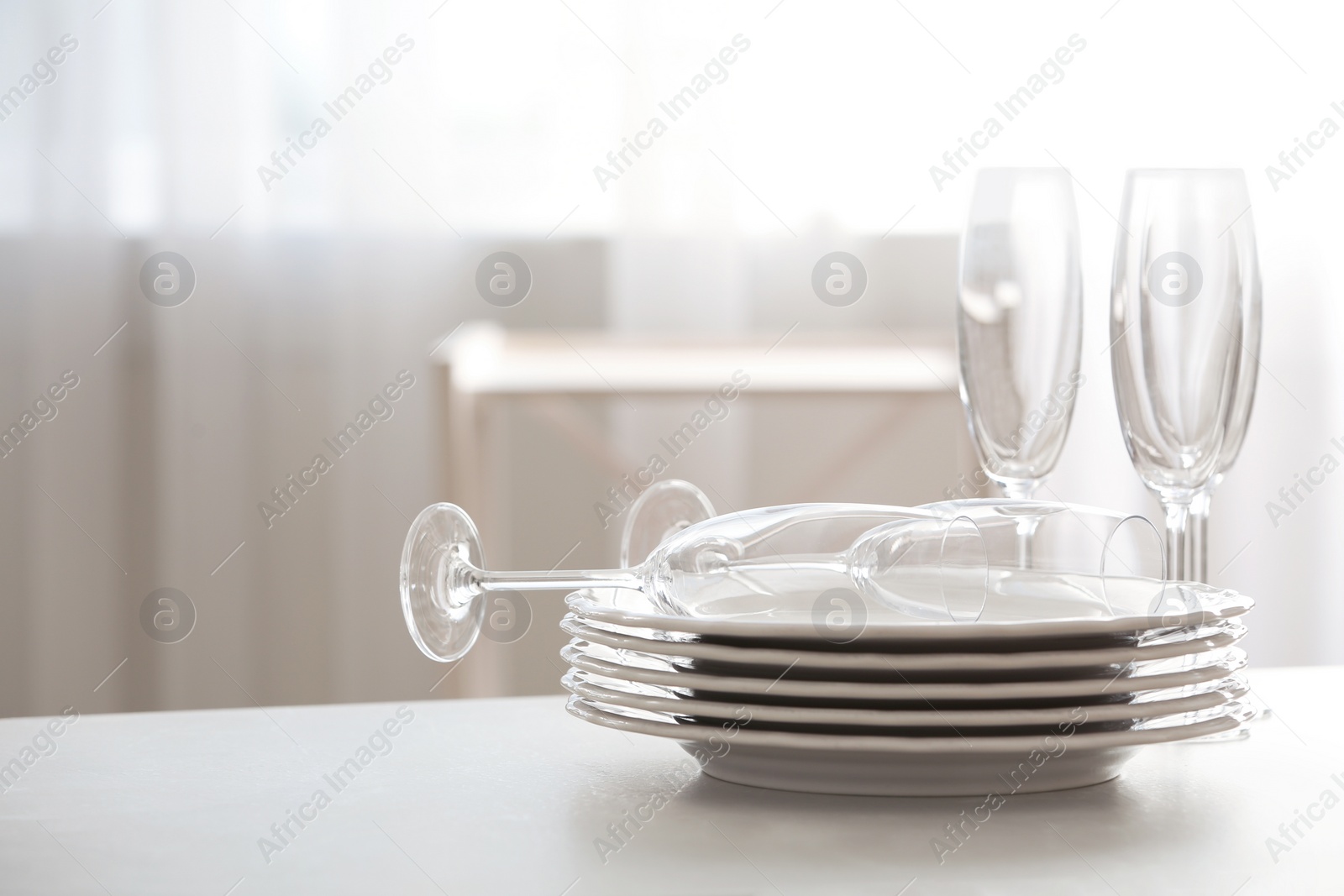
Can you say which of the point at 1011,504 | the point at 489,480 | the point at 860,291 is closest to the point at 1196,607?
the point at 1011,504

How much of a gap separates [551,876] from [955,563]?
163 mm

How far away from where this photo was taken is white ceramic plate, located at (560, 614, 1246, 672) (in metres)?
0.41

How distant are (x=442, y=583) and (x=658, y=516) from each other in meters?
0.23

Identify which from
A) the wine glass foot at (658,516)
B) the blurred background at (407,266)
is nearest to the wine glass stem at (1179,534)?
the wine glass foot at (658,516)

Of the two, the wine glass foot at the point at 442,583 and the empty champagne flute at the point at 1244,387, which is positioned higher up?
the empty champagne flute at the point at 1244,387

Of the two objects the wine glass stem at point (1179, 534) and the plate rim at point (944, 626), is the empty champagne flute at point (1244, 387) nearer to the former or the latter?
the wine glass stem at point (1179, 534)

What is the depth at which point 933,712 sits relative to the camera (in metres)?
Result: 0.41

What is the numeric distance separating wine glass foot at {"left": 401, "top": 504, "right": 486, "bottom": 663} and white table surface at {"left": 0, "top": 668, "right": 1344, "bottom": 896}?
0.16ft

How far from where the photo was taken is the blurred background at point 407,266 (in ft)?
6.33

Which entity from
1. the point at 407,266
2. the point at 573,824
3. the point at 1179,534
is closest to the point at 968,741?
the point at 573,824

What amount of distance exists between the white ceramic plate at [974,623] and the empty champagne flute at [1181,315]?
95 millimetres

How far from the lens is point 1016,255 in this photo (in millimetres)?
652

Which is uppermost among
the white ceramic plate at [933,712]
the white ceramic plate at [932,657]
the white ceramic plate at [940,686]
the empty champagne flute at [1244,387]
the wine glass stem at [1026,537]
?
the empty champagne flute at [1244,387]

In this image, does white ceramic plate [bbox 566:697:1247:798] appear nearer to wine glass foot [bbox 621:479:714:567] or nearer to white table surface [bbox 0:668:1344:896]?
white table surface [bbox 0:668:1344:896]
